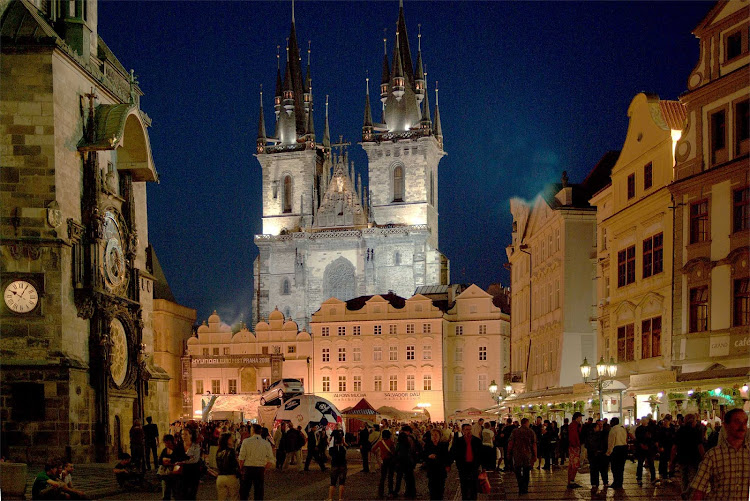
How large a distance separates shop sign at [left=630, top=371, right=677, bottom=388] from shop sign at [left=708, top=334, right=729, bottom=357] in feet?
4.77

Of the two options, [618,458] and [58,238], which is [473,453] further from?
[58,238]

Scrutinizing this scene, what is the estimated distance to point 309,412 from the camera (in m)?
36.8

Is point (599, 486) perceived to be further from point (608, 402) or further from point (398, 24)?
point (398, 24)

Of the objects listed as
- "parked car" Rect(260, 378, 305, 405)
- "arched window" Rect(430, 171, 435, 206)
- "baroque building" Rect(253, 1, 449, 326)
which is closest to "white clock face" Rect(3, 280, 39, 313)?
"parked car" Rect(260, 378, 305, 405)

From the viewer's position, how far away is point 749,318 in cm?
2416

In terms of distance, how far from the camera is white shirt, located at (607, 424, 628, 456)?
19.4m

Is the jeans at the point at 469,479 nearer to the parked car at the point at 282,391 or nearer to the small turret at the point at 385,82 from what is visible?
the parked car at the point at 282,391

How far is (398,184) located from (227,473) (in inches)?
3138

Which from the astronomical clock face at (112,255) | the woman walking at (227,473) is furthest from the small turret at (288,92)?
the woman walking at (227,473)

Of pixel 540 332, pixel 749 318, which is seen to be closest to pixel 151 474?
pixel 749 318

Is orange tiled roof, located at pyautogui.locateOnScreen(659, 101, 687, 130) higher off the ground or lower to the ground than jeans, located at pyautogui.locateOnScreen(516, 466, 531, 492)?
higher

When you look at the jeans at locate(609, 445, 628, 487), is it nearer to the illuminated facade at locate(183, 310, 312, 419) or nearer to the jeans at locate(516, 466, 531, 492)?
the jeans at locate(516, 466, 531, 492)

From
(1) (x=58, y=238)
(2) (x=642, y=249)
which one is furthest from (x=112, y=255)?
(2) (x=642, y=249)

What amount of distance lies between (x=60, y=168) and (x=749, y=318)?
14.9m
